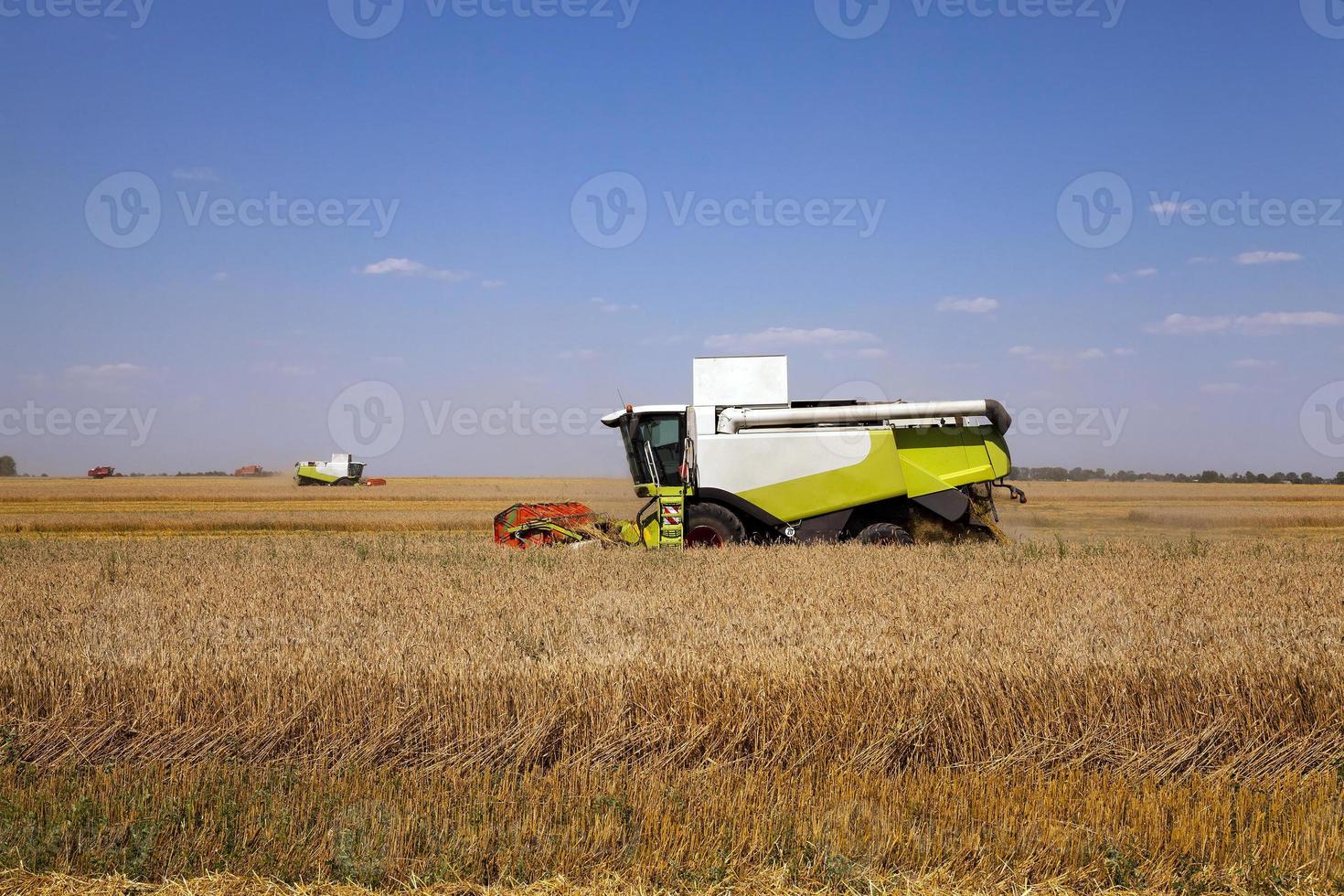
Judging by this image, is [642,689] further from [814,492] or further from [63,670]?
[814,492]

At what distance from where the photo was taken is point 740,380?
13.8 metres

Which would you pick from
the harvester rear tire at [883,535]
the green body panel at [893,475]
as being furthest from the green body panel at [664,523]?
the harvester rear tire at [883,535]

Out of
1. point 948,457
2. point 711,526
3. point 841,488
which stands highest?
point 948,457

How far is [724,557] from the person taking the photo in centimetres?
1119

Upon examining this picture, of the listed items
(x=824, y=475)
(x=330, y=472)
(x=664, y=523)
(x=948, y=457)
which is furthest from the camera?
(x=330, y=472)

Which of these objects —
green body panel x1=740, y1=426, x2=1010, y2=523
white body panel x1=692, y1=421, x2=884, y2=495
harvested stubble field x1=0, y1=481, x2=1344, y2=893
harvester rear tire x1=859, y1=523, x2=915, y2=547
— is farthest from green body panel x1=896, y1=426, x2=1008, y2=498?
harvested stubble field x1=0, y1=481, x2=1344, y2=893

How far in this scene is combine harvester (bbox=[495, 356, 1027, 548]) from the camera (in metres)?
13.0

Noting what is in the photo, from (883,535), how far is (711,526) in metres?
2.45

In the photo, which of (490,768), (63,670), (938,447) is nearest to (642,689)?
(490,768)

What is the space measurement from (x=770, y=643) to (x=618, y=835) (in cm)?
229

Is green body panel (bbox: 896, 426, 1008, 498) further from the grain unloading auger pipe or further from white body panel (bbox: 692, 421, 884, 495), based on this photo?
white body panel (bbox: 692, 421, 884, 495)

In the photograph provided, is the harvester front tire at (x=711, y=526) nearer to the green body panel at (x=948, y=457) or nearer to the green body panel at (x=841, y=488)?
the green body panel at (x=841, y=488)

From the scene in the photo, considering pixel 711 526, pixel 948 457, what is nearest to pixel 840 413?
pixel 948 457

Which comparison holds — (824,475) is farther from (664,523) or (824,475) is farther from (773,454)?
(664,523)
